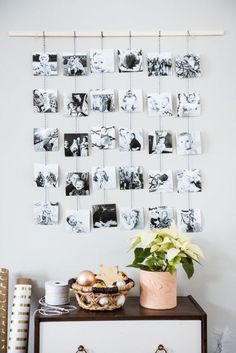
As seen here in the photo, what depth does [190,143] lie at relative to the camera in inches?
88.4

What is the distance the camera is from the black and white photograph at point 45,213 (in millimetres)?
2211

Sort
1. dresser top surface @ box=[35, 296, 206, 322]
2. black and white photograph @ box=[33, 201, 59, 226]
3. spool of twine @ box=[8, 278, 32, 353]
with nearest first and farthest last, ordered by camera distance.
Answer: dresser top surface @ box=[35, 296, 206, 322], spool of twine @ box=[8, 278, 32, 353], black and white photograph @ box=[33, 201, 59, 226]

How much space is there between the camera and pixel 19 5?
227cm

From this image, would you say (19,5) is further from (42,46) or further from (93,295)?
(93,295)

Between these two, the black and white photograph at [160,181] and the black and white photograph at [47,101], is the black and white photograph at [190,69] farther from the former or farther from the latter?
the black and white photograph at [47,101]

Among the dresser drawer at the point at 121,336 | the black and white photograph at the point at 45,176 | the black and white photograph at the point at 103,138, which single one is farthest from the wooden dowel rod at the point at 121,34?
the dresser drawer at the point at 121,336

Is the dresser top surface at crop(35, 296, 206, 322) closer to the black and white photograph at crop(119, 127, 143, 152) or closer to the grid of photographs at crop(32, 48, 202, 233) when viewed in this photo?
the grid of photographs at crop(32, 48, 202, 233)

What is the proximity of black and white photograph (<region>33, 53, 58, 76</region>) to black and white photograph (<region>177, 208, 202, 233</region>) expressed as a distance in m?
0.97

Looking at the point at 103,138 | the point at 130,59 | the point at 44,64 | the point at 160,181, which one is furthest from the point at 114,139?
the point at 44,64

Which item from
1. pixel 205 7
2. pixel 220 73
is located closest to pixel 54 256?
pixel 220 73

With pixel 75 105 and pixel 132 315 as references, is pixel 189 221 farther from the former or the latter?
pixel 75 105

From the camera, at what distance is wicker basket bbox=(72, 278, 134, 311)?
187 centimetres

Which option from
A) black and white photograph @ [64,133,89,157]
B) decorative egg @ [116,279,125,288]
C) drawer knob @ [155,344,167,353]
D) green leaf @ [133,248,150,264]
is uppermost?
black and white photograph @ [64,133,89,157]

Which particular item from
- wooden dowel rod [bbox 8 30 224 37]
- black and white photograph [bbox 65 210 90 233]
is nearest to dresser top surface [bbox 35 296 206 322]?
black and white photograph [bbox 65 210 90 233]
